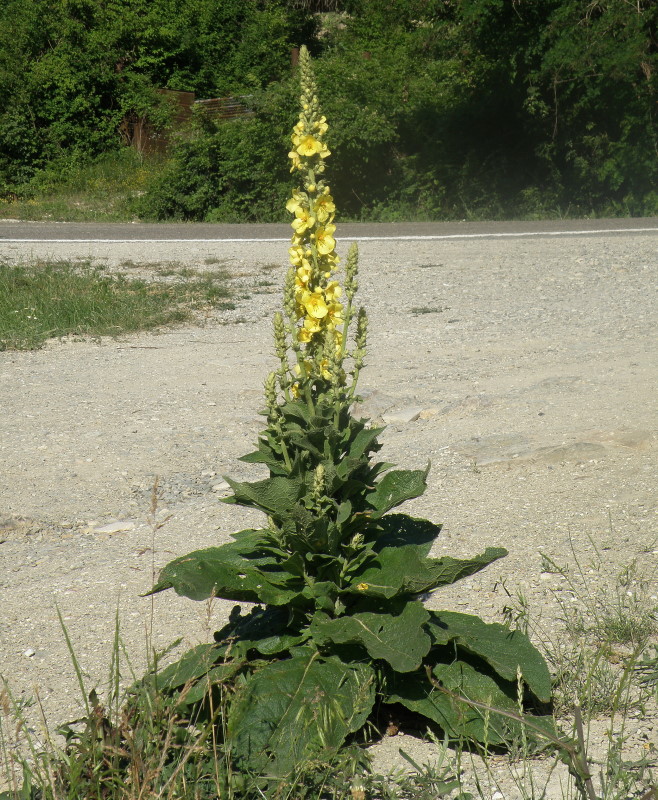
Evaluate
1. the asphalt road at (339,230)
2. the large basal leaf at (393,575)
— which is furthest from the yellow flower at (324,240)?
the asphalt road at (339,230)

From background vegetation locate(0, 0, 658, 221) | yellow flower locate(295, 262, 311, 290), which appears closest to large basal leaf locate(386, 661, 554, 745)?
yellow flower locate(295, 262, 311, 290)

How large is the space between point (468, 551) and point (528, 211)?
15.7m

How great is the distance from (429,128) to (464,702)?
18.1m

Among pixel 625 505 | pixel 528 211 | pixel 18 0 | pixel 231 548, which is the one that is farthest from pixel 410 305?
pixel 18 0

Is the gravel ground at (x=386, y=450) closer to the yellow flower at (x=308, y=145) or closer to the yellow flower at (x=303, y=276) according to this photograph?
the yellow flower at (x=303, y=276)

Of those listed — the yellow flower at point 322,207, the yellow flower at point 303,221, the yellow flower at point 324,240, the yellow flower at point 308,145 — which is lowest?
the yellow flower at point 324,240

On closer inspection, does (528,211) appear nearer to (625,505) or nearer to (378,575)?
(625,505)

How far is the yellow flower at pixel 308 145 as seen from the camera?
268 centimetres

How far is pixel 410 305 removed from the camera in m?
9.31

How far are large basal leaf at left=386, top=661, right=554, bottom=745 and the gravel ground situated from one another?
13 centimetres

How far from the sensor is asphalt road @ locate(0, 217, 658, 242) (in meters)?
14.2

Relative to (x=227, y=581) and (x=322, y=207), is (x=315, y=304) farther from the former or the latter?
(x=227, y=581)

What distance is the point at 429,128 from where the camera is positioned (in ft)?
63.7

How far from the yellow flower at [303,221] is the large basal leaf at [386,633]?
1.11 metres
